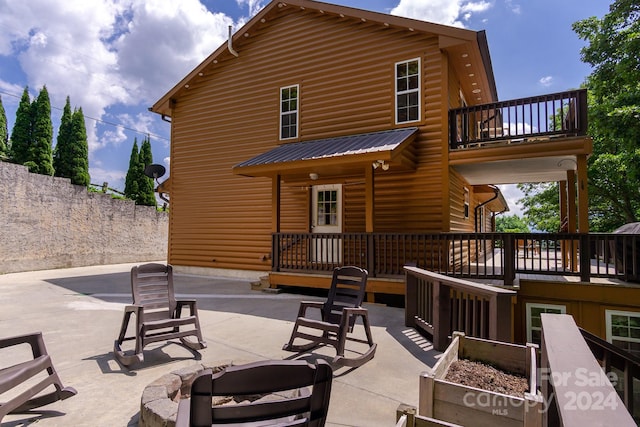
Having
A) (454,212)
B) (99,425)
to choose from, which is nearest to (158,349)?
(99,425)

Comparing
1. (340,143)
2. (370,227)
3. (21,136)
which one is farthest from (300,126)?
(21,136)

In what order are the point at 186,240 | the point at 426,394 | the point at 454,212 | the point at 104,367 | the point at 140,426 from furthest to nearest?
the point at 186,240 < the point at 454,212 < the point at 104,367 < the point at 140,426 < the point at 426,394

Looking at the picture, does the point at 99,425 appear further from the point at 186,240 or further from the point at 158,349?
the point at 186,240

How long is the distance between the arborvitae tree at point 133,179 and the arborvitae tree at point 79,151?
2730 mm

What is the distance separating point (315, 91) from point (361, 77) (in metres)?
1.35

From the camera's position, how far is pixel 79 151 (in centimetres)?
1552

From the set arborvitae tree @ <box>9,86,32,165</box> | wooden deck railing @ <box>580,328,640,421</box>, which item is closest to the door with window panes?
wooden deck railing @ <box>580,328,640,421</box>

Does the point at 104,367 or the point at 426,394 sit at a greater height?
the point at 426,394

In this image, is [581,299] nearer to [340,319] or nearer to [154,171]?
[340,319]

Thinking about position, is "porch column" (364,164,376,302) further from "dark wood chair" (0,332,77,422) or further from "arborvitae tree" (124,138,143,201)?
"arborvitae tree" (124,138,143,201)

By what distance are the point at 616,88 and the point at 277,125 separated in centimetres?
1202

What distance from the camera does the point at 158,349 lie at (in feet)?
14.0

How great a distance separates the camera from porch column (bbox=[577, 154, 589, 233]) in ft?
22.1

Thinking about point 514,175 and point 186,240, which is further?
point 186,240
